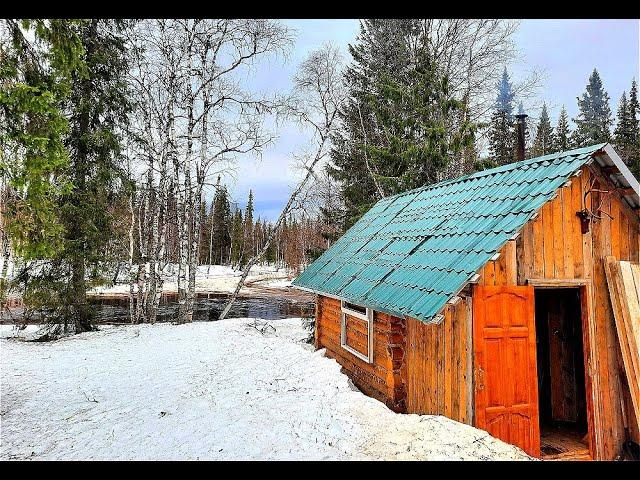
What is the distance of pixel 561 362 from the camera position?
8.12 m

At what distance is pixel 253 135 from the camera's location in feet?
50.5

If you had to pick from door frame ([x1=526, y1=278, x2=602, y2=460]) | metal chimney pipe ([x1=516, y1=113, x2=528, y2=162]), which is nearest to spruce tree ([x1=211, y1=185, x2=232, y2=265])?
metal chimney pipe ([x1=516, y1=113, x2=528, y2=162])

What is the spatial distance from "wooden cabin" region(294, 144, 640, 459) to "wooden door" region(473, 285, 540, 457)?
0.04ft

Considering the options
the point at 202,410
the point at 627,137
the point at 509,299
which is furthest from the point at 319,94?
the point at 627,137

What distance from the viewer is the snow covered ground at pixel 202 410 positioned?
4.76m

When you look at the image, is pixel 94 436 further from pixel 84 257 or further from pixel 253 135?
pixel 253 135

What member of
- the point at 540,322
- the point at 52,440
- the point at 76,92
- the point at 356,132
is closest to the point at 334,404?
the point at 52,440

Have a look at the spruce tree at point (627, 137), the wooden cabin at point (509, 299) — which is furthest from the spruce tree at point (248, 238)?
the wooden cabin at point (509, 299)

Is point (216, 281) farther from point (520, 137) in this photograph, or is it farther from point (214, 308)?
point (520, 137)

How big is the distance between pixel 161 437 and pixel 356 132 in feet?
48.5

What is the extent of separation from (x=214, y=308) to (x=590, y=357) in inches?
812

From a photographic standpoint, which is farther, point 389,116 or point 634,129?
point 634,129

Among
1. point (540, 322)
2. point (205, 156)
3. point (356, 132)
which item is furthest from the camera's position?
point (356, 132)

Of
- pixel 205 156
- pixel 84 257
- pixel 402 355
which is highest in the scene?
pixel 205 156
